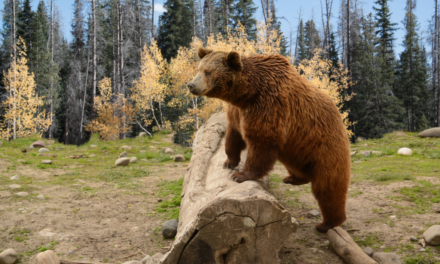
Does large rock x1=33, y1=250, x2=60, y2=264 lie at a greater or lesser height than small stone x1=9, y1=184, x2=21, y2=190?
lesser

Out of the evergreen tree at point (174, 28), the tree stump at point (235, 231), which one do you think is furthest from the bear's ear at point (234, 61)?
the evergreen tree at point (174, 28)

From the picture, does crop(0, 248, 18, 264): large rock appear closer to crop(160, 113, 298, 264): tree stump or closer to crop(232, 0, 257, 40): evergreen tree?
crop(160, 113, 298, 264): tree stump

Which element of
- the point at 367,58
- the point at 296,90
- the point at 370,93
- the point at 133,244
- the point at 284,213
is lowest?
the point at 133,244

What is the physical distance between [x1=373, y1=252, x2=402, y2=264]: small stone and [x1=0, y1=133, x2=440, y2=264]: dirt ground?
0.28 meters

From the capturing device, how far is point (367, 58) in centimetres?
2539

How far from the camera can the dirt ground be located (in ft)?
10.4

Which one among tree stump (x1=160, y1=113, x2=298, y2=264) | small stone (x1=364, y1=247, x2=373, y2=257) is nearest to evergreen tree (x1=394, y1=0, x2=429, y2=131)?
small stone (x1=364, y1=247, x2=373, y2=257)

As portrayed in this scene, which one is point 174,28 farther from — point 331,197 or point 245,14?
point 331,197

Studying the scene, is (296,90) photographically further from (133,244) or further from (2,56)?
(2,56)

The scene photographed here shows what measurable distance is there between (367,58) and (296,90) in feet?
86.1

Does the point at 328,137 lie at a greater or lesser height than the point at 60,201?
greater

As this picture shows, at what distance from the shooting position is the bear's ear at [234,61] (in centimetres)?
297

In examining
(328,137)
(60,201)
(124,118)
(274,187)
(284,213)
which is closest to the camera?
(284,213)

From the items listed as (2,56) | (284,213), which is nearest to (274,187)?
(284,213)
